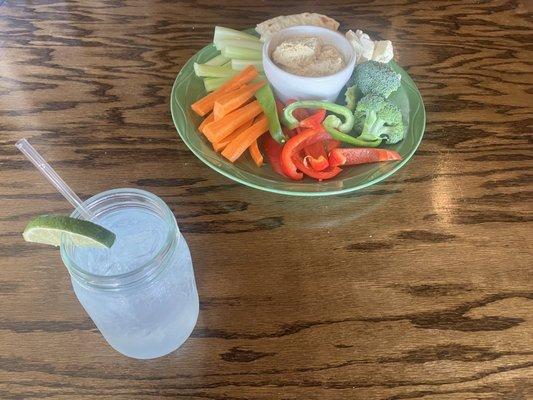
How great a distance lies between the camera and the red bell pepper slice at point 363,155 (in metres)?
1.08

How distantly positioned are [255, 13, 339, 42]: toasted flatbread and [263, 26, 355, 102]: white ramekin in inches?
3.2

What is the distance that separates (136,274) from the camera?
2.30 ft

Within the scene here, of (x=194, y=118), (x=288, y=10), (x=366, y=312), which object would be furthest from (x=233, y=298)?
(x=288, y=10)

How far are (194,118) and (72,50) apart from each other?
1.23 ft

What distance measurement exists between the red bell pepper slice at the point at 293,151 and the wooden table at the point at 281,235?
5cm

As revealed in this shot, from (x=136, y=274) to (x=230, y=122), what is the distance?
0.49 meters

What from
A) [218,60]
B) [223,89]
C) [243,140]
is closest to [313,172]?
[243,140]

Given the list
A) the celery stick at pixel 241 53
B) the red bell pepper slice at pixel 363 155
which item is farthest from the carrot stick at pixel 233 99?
the red bell pepper slice at pixel 363 155

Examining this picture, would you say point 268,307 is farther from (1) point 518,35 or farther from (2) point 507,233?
(1) point 518,35

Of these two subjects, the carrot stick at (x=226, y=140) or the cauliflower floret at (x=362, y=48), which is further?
the cauliflower floret at (x=362, y=48)

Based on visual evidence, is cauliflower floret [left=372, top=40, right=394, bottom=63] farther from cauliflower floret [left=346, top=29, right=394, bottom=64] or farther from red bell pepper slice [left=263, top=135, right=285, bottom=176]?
red bell pepper slice [left=263, top=135, right=285, bottom=176]

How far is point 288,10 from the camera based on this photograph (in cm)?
148

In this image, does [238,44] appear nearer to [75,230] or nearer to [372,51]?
[372,51]

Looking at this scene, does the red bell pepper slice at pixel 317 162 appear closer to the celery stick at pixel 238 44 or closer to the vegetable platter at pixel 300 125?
the vegetable platter at pixel 300 125
